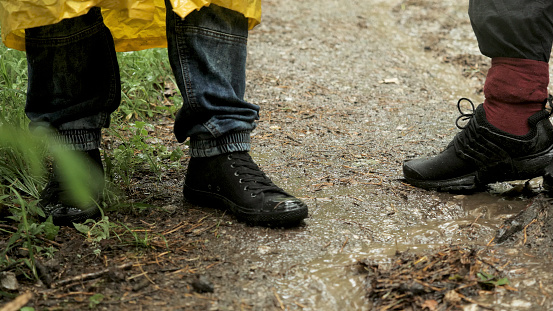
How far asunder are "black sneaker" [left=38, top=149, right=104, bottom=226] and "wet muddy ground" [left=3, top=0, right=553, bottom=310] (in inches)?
2.3

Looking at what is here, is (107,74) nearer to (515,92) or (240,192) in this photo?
(240,192)

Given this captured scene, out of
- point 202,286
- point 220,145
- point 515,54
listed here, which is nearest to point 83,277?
point 202,286

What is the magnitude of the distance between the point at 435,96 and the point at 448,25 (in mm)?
1889

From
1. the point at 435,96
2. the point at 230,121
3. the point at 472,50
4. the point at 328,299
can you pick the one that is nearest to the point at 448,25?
the point at 472,50

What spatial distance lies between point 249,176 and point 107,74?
625 millimetres

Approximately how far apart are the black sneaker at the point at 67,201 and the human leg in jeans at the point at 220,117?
33 centimetres

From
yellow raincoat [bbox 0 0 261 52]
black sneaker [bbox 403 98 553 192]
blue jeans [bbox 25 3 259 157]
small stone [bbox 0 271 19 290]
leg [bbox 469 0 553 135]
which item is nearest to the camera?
small stone [bbox 0 271 19 290]

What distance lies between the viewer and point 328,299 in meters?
1.33

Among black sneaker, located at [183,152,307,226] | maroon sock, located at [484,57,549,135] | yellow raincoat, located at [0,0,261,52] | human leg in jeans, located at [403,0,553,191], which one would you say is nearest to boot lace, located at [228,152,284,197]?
black sneaker, located at [183,152,307,226]

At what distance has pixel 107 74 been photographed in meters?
1.73

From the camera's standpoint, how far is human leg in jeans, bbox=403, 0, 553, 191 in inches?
68.1

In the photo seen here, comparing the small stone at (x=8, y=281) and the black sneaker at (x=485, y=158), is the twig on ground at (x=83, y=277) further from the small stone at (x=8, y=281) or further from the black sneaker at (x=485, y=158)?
the black sneaker at (x=485, y=158)

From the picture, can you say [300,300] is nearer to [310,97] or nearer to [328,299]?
[328,299]

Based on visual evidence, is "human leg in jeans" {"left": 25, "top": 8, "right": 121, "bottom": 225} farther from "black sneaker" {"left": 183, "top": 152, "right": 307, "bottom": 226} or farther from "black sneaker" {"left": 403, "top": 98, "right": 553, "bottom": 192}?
"black sneaker" {"left": 403, "top": 98, "right": 553, "bottom": 192}
